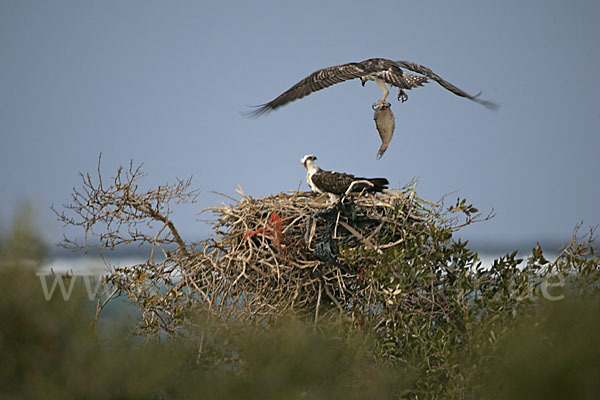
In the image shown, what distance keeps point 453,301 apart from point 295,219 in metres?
1.13

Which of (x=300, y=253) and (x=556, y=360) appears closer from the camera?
(x=556, y=360)

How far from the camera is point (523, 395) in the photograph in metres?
1.33

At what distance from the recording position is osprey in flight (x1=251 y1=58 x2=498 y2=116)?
4371 millimetres

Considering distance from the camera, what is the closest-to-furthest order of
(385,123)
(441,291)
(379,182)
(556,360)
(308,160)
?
1. (556,360)
2. (441,291)
3. (379,182)
4. (385,123)
5. (308,160)

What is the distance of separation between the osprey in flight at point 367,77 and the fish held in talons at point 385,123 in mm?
64

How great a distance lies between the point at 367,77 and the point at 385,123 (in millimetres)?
376

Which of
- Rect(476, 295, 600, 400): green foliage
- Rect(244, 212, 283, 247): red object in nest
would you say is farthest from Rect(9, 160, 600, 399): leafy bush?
Rect(476, 295, 600, 400): green foliage

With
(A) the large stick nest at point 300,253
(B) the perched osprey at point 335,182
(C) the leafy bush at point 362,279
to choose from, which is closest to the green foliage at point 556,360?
(C) the leafy bush at point 362,279

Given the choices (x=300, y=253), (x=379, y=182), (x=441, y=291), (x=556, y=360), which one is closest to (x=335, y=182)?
(x=379, y=182)

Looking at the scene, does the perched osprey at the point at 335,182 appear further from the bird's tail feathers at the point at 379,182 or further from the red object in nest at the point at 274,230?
the red object in nest at the point at 274,230

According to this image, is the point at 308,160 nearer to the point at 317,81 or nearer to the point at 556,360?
the point at 317,81

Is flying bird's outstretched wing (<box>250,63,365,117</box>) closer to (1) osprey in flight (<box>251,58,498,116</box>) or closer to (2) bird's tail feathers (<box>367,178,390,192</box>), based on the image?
(1) osprey in flight (<box>251,58,498,116</box>)

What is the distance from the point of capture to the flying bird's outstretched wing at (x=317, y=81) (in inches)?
175

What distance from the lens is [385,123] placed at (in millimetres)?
4496
